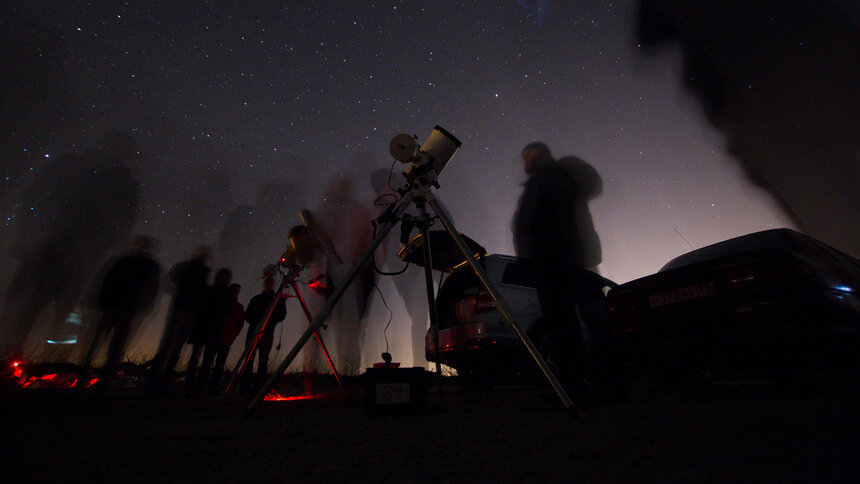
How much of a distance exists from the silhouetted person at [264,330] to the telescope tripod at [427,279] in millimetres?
2252

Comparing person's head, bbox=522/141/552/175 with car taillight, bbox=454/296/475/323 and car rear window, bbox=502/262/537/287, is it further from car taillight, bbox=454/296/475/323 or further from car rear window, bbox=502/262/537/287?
car taillight, bbox=454/296/475/323

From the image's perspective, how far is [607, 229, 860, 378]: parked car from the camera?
100 inches

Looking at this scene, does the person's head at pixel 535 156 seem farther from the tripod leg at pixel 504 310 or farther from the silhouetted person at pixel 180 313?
the silhouetted person at pixel 180 313

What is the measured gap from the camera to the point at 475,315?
4426 millimetres

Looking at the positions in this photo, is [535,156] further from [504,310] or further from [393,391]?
[393,391]

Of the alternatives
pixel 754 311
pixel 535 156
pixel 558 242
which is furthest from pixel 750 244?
pixel 535 156

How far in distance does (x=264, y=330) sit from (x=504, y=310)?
377 centimetres

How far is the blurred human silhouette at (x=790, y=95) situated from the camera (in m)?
5.30

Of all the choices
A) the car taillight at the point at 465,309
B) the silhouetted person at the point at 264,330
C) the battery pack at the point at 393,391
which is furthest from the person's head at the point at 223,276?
the battery pack at the point at 393,391

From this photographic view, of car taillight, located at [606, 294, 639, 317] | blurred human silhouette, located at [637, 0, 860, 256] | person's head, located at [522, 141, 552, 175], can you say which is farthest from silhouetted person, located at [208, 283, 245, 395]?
blurred human silhouette, located at [637, 0, 860, 256]

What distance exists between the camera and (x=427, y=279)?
8.93 feet

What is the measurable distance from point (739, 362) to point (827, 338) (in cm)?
69

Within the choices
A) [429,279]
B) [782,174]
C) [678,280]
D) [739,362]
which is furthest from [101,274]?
[782,174]

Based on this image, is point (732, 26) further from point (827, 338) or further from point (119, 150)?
point (119, 150)
